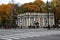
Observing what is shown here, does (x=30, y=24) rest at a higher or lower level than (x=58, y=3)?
lower

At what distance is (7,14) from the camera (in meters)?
95.8

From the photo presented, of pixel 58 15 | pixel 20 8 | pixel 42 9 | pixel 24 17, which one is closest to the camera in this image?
pixel 58 15

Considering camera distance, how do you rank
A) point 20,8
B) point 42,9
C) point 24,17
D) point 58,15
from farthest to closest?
1. point 20,8
2. point 42,9
3. point 24,17
4. point 58,15

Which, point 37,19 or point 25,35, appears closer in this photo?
point 25,35

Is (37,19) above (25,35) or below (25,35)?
below

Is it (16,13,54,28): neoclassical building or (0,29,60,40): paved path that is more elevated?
(0,29,60,40): paved path

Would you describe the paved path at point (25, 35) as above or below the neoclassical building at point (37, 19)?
above

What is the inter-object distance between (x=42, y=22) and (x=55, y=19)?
17.5ft

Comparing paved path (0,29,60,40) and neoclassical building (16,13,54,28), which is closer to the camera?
paved path (0,29,60,40)

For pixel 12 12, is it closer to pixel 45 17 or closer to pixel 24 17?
pixel 24 17

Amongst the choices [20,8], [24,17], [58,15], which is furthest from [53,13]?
[20,8]

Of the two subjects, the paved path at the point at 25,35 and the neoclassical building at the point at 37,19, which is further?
the neoclassical building at the point at 37,19

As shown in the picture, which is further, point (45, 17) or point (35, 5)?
point (35, 5)

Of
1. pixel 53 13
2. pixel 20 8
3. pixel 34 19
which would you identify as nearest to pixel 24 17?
pixel 34 19
